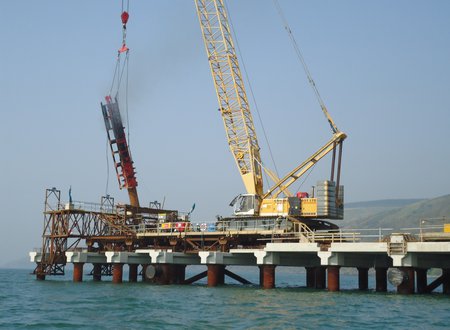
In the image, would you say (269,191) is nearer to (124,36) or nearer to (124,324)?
(124,36)

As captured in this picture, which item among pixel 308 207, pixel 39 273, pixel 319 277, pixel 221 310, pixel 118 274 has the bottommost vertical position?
pixel 221 310

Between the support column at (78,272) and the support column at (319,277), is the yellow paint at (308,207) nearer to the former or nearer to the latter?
the support column at (319,277)

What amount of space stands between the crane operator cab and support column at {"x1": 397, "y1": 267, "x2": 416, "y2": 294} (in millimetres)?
20794

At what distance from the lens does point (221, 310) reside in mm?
40875

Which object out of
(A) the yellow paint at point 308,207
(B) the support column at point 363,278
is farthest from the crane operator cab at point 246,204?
(B) the support column at point 363,278

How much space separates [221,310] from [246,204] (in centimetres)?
2661

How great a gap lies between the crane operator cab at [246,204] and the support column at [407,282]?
20794mm

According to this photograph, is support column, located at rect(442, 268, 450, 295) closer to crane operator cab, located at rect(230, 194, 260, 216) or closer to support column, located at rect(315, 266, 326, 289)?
support column, located at rect(315, 266, 326, 289)

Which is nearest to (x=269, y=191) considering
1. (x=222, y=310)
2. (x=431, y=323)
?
(x=222, y=310)

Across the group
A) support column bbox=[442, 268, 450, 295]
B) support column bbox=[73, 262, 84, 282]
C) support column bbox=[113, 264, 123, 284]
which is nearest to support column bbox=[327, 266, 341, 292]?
support column bbox=[442, 268, 450, 295]

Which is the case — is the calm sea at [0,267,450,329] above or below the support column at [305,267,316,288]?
below

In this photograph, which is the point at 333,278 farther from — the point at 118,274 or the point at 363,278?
the point at 118,274

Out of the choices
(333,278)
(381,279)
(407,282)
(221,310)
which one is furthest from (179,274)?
(221,310)

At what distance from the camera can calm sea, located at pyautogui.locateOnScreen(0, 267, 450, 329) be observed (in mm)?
35000
